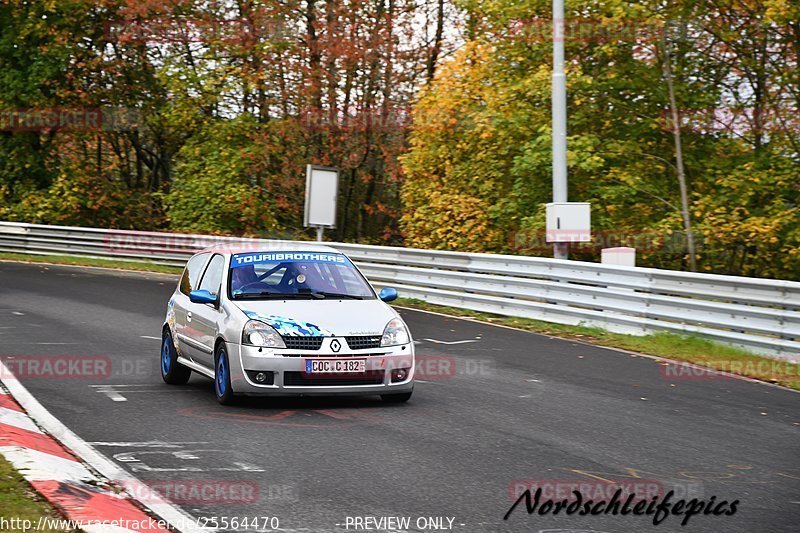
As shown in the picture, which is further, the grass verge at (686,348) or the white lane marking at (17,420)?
the grass verge at (686,348)

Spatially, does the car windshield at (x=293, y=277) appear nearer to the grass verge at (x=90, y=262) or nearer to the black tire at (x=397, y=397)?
the black tire at (x=397, y=397)

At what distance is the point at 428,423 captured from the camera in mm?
9195

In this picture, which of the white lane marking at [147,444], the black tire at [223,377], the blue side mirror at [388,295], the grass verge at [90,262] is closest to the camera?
the white lane marking at [147,444]

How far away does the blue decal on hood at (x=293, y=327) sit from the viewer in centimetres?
959

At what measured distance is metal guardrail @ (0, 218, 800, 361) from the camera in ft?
46.3

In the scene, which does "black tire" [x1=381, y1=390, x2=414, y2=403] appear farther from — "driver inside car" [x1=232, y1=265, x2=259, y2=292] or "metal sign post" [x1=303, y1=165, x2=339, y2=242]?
"metal sign post" [x1=303, y1=165, x2=339, y2=242]

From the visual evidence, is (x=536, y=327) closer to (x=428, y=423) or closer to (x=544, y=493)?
(x=428, y=423)

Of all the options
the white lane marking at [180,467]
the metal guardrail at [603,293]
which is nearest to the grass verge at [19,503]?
the white lane marking at [180,467]

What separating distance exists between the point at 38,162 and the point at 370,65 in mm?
12995

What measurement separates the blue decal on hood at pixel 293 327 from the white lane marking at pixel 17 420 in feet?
6.88
